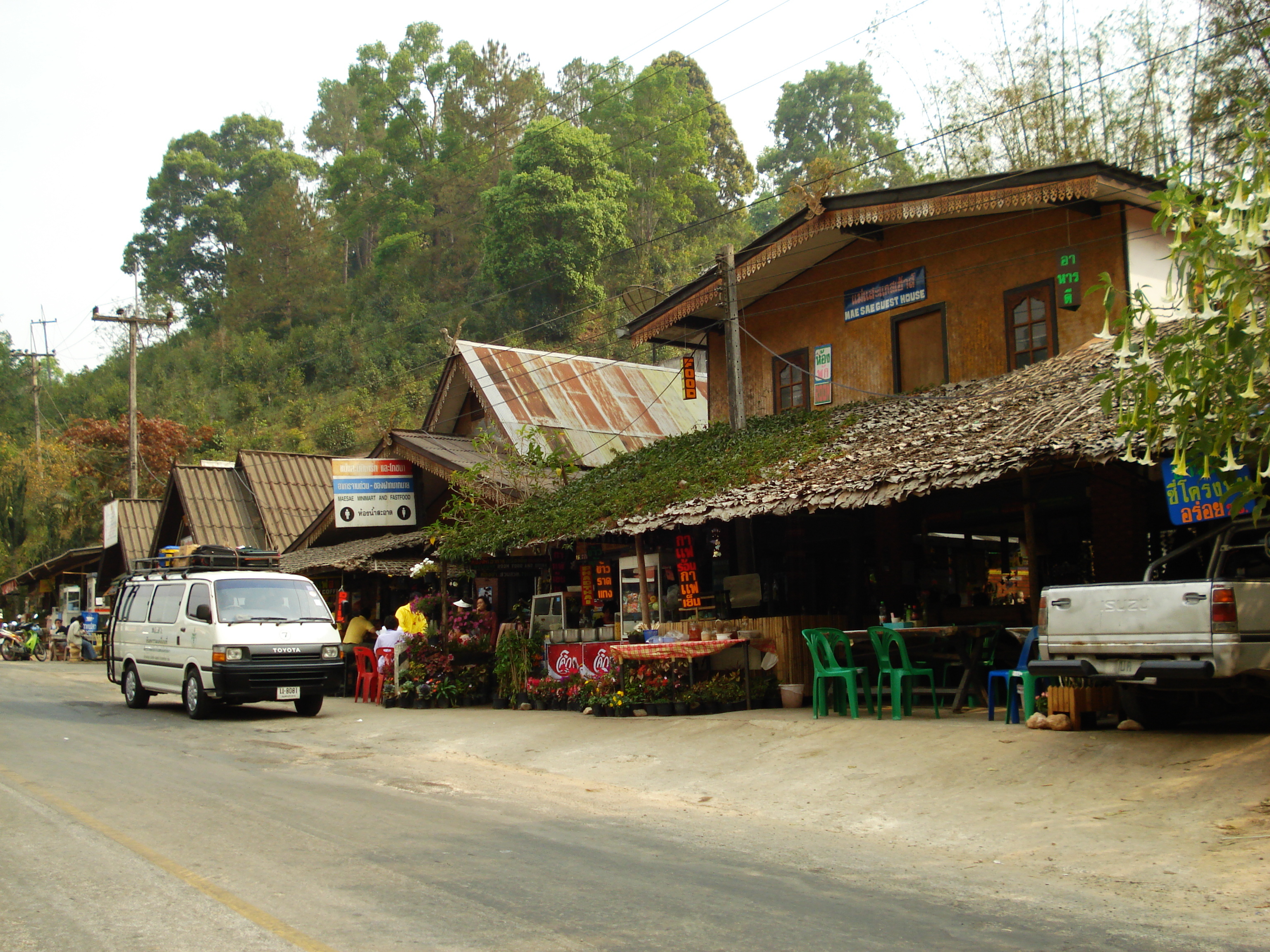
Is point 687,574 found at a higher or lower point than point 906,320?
lower

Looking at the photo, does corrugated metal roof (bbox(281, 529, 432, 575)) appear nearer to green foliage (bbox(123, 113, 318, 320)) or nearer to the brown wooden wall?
the brown wooden wall

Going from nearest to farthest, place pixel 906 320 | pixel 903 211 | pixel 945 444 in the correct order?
pixel 945 444
pixel 903 211
pixel 906 320

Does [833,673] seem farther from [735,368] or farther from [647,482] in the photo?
[735,368]

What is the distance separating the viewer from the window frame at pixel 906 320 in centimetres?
1689

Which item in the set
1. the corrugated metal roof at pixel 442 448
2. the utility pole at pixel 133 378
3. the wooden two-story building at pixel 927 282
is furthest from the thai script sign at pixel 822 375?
the utility pole at pixel 133 378

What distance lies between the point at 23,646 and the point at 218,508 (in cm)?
1077

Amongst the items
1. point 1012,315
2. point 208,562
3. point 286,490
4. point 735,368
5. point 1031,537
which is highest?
point 1012,315

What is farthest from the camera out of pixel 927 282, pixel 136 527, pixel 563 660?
pixel 136 527

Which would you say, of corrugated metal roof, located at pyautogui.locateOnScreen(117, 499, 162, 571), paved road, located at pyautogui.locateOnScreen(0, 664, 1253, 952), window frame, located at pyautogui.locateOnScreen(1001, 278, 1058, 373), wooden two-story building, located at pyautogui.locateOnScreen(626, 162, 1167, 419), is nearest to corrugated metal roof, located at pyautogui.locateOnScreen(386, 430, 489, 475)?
wooden two-story building, located at pyautogui.locateOnScreen(626, 162, 1167, 419)

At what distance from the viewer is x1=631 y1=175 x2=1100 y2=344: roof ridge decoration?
580 inches

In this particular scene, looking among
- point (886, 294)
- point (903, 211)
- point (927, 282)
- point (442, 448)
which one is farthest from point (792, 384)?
point (442, 448)

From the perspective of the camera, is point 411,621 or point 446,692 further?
point 411,621

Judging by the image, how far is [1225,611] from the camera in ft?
28.7

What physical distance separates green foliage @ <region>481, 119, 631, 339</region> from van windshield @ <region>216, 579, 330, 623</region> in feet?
99.1
